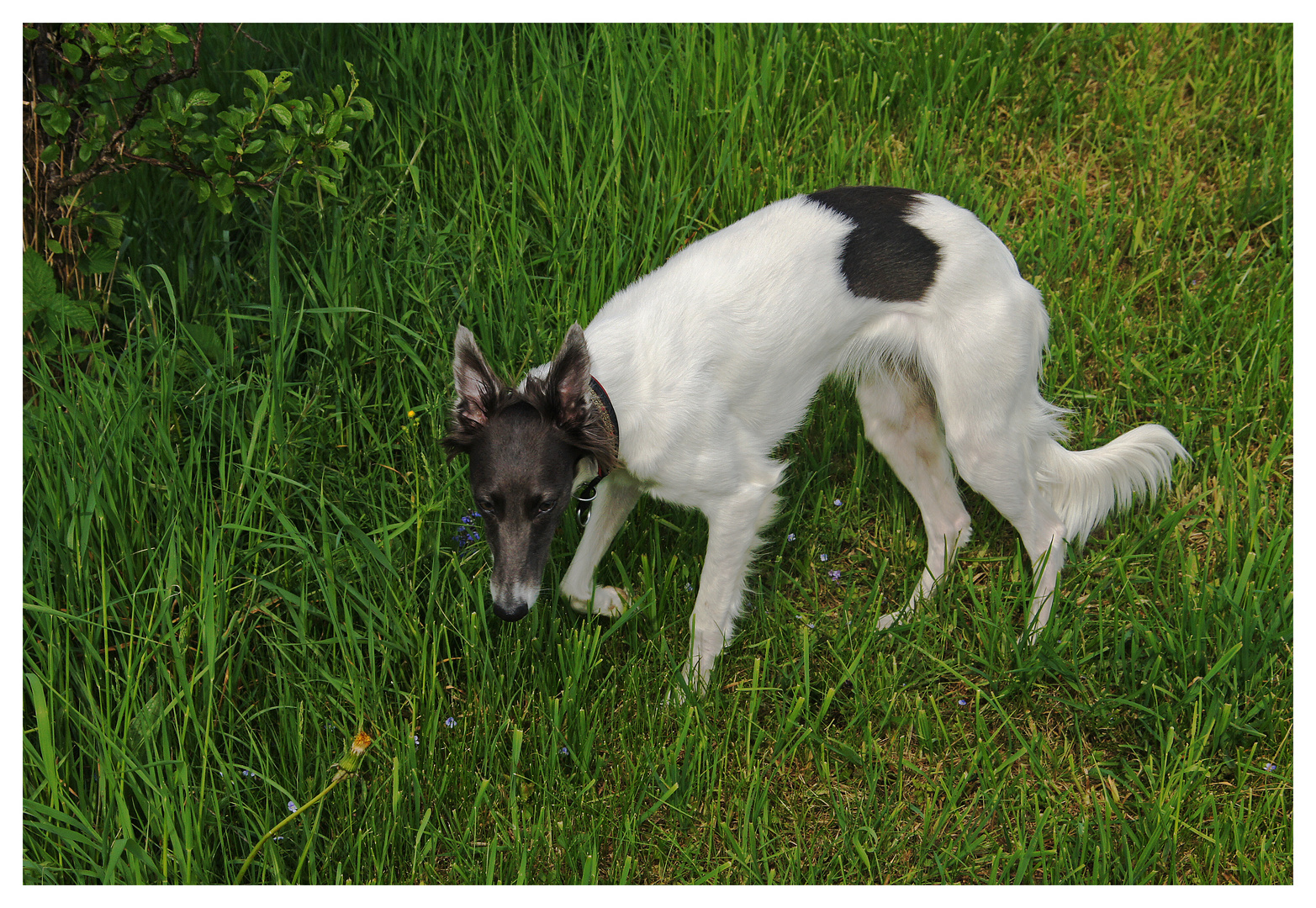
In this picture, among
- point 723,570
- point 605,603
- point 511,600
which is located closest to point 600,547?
point 605,603

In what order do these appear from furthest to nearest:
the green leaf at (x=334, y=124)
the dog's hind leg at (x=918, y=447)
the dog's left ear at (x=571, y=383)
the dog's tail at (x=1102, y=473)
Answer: the dog's hind leg at (x=918, y=447) → the dog's tail at (x=1102, y=473) → the green leaf at (x=334, y=124) → the dog's left ear at (x=571, y=383)

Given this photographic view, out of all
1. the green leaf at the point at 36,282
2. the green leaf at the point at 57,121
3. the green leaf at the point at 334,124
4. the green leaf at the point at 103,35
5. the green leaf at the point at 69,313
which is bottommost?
the green leaf at the point at 69,313

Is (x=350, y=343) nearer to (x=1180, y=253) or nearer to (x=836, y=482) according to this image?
(x=836, y=482)

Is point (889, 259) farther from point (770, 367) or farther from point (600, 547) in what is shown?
point (600, 547)

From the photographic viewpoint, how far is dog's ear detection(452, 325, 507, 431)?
276cm

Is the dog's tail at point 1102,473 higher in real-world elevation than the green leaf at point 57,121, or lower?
lower

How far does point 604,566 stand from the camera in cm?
357

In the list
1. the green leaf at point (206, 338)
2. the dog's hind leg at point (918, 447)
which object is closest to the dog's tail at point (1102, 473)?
the dog's hind leg at point (918, 447)

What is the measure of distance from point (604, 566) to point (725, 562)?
0.55m

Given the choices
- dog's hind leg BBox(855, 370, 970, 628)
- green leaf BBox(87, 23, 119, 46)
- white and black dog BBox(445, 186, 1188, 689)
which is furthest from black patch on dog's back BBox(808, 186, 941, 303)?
green leaf BBox(87, 23, 119, 46)

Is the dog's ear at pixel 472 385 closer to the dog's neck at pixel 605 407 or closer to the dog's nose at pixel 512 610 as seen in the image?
the dog's neck at pixel 605 407

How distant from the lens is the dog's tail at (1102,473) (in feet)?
11.6

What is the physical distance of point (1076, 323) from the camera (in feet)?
14.1

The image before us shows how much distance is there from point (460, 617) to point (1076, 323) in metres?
2.93
